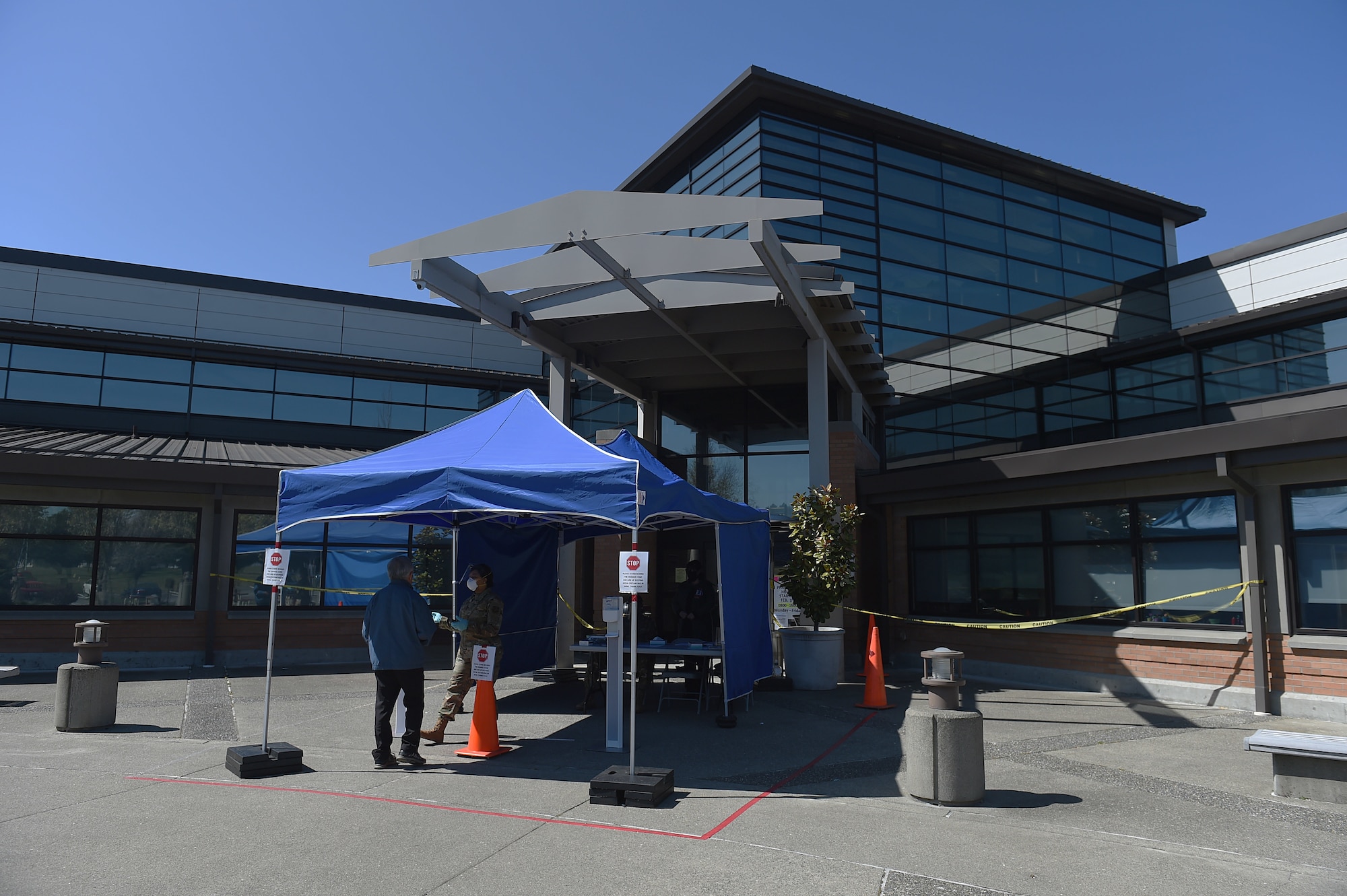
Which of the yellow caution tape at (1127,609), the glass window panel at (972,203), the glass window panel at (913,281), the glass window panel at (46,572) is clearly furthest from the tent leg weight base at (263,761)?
the glass window panel at (972,203)

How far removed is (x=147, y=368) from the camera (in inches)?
770

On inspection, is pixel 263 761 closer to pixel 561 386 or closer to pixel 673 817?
pixel 673 817

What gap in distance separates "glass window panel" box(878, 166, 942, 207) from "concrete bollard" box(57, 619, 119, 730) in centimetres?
1889

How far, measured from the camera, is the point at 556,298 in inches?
574

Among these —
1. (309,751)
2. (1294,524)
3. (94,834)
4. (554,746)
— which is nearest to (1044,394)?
(1294,524)

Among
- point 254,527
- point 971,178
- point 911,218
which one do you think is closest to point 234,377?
point 254,527

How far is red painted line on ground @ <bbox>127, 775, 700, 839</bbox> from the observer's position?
614cm

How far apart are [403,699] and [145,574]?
10.9 meters

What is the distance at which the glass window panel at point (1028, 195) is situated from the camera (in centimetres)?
2356

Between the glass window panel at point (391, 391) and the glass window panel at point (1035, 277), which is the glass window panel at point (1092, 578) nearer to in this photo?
the glass window panel at point (1035, 277)

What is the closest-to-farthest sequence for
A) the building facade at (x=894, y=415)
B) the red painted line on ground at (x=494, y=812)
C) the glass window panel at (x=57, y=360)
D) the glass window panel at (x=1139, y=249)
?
the red painted line on ground at (x=494, y=812) → the building facade at (x=894, y=415) → the glass window panel at (x=57, y=360) → the glass window panel at (x=1139, y=249)

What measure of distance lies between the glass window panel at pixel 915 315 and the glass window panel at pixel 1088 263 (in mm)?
4620

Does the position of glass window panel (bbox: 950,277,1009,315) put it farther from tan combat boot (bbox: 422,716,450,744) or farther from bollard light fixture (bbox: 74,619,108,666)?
bollard light fixture (bbox: 74,619,108,666)

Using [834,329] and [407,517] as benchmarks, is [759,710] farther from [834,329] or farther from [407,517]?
[834,329]
